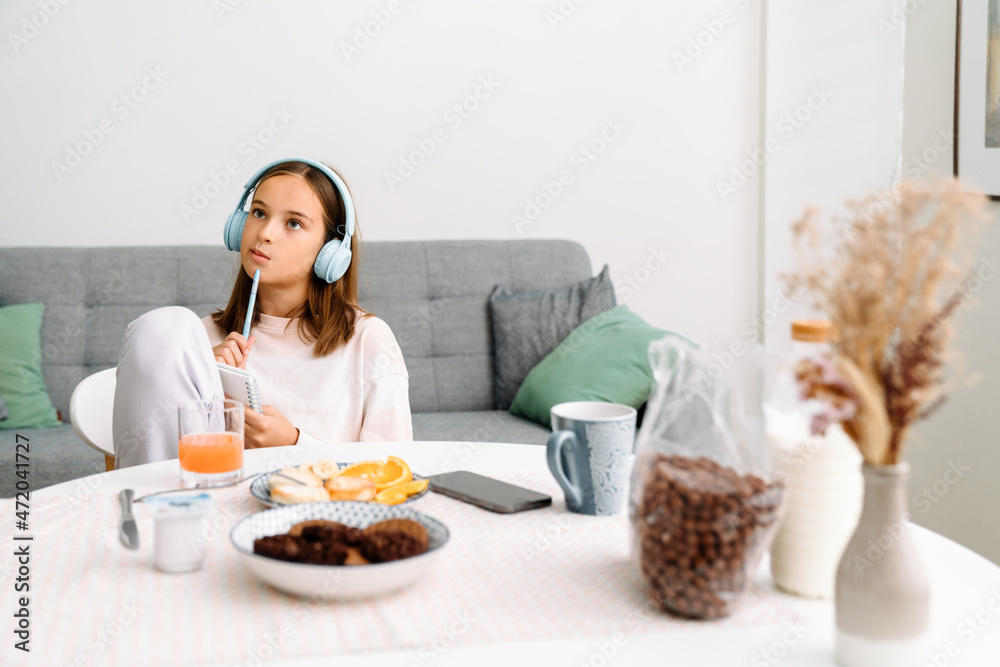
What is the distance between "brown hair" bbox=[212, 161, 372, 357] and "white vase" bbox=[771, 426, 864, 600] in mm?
1157

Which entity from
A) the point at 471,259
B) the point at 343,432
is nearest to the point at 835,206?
the point at 471,259

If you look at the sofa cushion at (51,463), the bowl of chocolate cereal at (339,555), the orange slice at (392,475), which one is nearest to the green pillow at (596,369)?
the sofa cushion at (51,463)

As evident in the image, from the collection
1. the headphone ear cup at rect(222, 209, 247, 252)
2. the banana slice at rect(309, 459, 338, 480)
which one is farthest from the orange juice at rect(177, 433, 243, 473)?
the headphone ear cup at rect(222, 209, 247, 252)

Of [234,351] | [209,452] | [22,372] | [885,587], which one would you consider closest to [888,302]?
[885,587]

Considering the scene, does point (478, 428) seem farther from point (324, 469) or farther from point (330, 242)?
point (324, 469)

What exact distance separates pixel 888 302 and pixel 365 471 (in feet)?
2.00

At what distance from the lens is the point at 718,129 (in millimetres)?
3205

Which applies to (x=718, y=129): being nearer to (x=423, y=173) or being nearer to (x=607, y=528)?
(x=423, y=173)

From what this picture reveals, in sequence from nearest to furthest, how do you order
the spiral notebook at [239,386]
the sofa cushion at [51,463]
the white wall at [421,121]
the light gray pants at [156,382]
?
the light gray pants at [156,382]
the spiral notebook at [239,386]
the sofa cushion at [51,463]
the white wall at [421,121]

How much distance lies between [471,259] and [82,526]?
1917 mm

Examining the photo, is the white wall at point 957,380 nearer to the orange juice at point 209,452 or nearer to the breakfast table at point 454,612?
the breakfast table at point 454,612

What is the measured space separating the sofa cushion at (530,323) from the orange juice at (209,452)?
5.23 ft

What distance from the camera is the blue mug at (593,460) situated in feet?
2.90

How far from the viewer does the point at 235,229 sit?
1.71m
